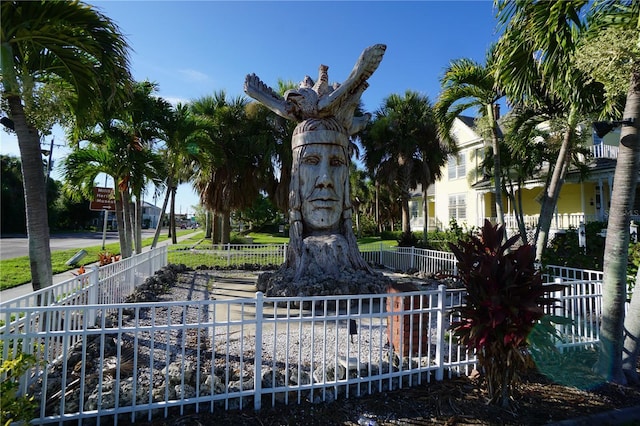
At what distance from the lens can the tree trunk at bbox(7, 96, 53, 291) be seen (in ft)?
13.3

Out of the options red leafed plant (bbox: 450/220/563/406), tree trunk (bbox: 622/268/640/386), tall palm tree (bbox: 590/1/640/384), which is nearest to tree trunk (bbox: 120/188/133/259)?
red leafed plant (bbox: 450/220/563/406)

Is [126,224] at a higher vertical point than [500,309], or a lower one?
higher

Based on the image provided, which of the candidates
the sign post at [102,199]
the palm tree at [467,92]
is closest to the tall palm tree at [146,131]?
the sign post at [102,199]

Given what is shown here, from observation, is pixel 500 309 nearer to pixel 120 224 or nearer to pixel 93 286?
pixel 93 286

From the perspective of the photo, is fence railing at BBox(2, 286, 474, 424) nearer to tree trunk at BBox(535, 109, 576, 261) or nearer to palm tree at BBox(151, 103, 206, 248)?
tree trunk at BBox(535, 109, 576, 261)

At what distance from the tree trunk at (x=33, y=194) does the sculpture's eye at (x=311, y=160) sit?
473cm

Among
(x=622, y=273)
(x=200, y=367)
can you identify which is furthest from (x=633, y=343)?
(x=200, y=367)

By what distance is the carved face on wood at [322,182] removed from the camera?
7719 millimetres

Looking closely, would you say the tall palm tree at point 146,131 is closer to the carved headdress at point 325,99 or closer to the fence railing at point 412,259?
the carved headdress at point 325,99

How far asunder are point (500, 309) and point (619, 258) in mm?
2029

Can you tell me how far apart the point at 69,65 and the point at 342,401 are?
4906mm

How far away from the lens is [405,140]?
17281 mm

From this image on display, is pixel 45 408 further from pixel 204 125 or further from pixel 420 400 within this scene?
pixel 204 125

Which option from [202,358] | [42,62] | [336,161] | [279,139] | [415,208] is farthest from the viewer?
[415,208]
